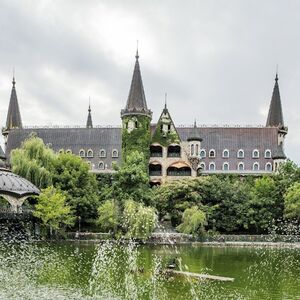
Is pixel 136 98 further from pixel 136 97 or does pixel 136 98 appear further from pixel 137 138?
pixel 137 138

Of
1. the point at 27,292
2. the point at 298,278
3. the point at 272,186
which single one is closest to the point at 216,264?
the point at 298,278

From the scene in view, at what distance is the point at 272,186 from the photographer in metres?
62.7

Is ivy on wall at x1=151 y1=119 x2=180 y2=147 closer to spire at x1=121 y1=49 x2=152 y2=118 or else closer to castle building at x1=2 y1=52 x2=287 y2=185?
castle building at x1=2 y1=52 x2=287 y2=185

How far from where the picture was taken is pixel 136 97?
72.4 metres

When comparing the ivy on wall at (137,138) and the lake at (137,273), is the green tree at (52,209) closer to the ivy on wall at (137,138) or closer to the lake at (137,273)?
the lake at (137,273)

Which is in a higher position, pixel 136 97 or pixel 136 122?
pixel 136 97

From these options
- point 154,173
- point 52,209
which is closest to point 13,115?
point 154,173

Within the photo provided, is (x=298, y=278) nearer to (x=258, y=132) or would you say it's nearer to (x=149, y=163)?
(x=149, y=163)

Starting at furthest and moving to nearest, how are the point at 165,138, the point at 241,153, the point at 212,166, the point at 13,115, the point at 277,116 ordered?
the point at 13,115 < the point at 277,116 < the point at 212,166 < the point at 241,153 < the point at 165,138

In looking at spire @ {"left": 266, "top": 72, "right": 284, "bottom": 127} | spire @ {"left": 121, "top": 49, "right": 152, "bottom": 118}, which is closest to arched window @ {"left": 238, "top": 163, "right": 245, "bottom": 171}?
spire @ {"left": 266, "top": 72, "right": 284, "bottom": 127}

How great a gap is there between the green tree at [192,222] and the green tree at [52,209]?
10.9 m

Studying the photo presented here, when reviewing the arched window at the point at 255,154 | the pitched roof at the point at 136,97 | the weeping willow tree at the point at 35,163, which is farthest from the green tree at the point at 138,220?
the arched window at the point at 255,154

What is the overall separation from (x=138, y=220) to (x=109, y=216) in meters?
3.35

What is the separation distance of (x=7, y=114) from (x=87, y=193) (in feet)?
112
